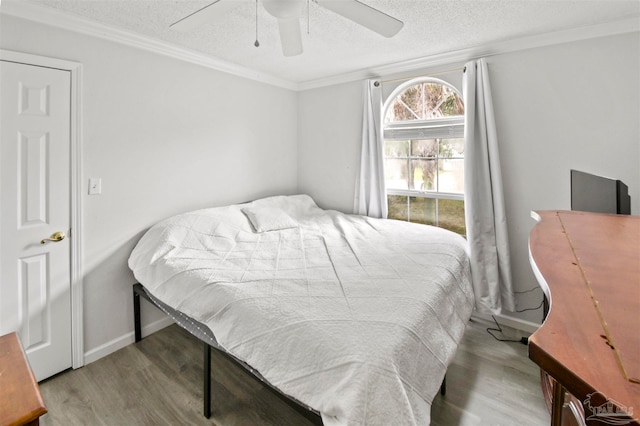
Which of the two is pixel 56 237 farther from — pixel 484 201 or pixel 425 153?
pixel 484 201

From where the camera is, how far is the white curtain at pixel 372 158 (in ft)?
10.9

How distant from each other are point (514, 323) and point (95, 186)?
3.59 m

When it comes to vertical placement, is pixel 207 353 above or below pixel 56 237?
below

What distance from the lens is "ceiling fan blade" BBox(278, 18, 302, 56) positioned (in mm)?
1643

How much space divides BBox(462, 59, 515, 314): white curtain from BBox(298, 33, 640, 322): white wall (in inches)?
5.5

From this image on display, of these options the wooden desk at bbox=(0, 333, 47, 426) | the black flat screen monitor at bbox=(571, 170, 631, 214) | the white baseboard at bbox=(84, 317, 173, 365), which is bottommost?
the white baseboard at bbox=(84, 317, 173, 365)

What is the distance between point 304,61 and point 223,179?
56.0 inches

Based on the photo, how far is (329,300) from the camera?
1.55 meters

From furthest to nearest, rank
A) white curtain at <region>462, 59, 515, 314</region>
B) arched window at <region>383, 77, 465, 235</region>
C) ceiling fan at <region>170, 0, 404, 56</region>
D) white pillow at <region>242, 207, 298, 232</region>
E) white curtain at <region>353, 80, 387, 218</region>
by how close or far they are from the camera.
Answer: white curtain at <region>353, 80, 387, 218</region> < arched window at <region>383, 77, 465, 235</region> < white pillow at <region>242, 207, 298, 232</region> < white curtain at <region>462, 59, 515, 314</region> < ceiling fan at <region>170, 0, 404, 56</region>

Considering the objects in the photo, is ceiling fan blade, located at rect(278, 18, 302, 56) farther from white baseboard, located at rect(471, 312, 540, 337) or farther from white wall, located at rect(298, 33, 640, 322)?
white baseboard, located at rect(471, 312, 540, 337)

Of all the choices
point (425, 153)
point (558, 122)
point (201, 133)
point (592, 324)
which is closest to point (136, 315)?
point (201, 133)

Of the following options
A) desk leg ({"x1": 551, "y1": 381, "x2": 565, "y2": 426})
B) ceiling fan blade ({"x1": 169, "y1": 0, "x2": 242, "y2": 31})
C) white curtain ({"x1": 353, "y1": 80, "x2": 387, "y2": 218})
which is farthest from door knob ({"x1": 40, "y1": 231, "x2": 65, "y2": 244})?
desk leg ({"x1": 551, "y1": 381, "x2": 565, "y2": 426})

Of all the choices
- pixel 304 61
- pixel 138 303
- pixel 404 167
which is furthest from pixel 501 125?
pixel 138 303

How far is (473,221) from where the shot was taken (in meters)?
2.73
